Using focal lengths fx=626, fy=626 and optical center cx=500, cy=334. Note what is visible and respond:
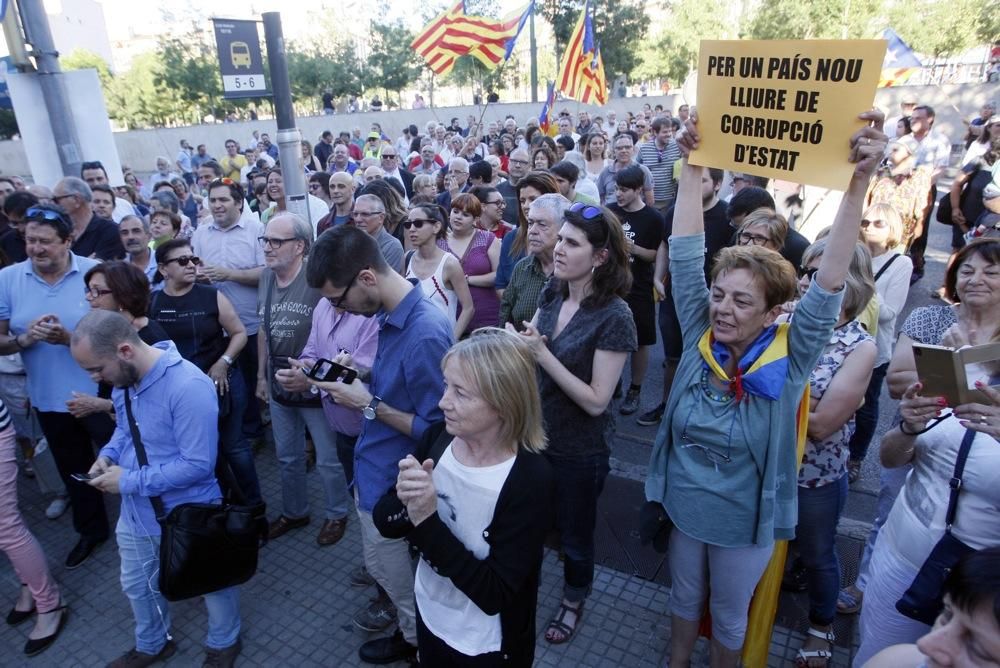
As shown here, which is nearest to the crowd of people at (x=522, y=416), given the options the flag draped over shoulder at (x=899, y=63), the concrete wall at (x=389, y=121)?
the flag draped over shoulder at (x=899, y=63)

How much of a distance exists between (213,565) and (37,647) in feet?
4.88

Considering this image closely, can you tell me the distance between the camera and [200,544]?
2852 millimetres

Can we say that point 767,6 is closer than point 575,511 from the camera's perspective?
No

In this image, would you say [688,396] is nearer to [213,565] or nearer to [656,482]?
[656,482]

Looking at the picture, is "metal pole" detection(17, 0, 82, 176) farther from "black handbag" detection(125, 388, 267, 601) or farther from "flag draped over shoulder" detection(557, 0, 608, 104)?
"flag draped over shoulder" detection(557, 0, 608, 104)

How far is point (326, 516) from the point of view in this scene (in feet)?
14.7

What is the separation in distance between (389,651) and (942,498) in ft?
8.43

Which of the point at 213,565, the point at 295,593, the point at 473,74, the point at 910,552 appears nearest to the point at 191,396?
the point at 213,565

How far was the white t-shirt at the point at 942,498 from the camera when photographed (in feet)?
6.78

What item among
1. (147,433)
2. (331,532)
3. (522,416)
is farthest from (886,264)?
(147,433)

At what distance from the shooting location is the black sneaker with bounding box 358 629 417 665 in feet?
10.5

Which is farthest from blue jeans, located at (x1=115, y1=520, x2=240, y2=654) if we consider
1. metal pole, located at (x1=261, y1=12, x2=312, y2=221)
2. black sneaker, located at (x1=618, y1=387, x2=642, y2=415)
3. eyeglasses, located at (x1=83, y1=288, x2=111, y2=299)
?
metal pole, located at (x1=261, y1=12, x2=312, y2=221)

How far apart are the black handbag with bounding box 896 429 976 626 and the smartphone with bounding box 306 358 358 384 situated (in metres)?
2.19

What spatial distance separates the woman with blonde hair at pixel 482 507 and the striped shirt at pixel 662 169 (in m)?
6.88
